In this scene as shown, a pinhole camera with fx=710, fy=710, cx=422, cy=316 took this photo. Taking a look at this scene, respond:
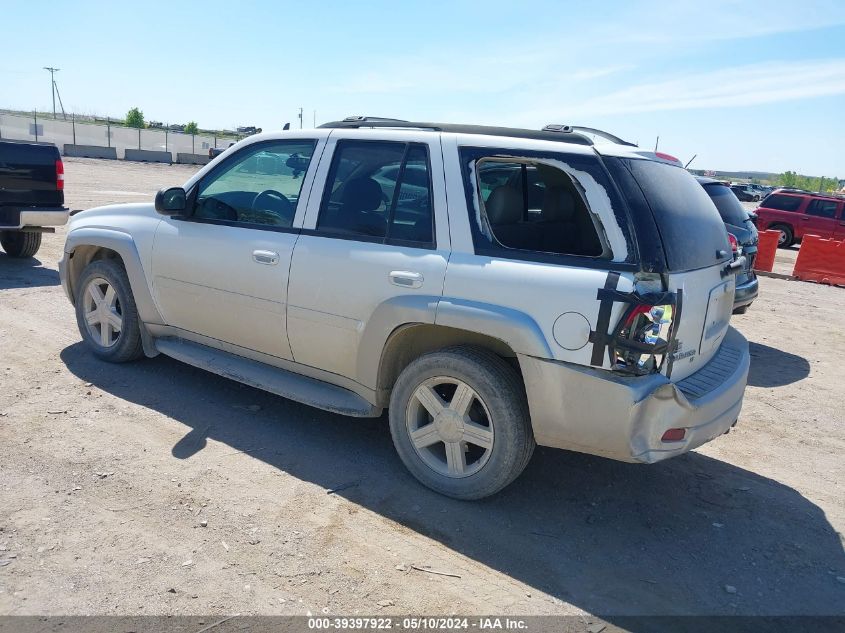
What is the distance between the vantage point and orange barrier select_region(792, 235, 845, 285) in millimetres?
13281

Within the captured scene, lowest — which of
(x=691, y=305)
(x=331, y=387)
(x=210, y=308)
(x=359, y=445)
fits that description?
(x=359, y=445)

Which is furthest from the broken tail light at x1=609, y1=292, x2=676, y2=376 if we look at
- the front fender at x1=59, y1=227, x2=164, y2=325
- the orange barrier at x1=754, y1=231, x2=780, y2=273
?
the orange barrier at x1=754, y1=231, x2=780, y2=273

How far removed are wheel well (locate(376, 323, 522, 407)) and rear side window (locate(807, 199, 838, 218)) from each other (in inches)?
803

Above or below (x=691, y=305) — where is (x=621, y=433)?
below

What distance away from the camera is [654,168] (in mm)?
3773

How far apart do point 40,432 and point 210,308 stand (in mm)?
1286

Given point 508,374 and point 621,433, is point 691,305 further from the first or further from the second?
point 508,374

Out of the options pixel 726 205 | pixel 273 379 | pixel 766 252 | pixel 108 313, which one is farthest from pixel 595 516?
pixel 766 252

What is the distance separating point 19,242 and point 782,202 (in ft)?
66.3

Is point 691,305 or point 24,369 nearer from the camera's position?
point 691,305

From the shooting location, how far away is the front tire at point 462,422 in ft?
12.1

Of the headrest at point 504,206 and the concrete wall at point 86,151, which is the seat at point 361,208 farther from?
the concrete wall at point 86,151

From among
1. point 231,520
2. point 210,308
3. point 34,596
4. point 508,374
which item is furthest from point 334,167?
point 34,596

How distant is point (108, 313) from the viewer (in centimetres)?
559
